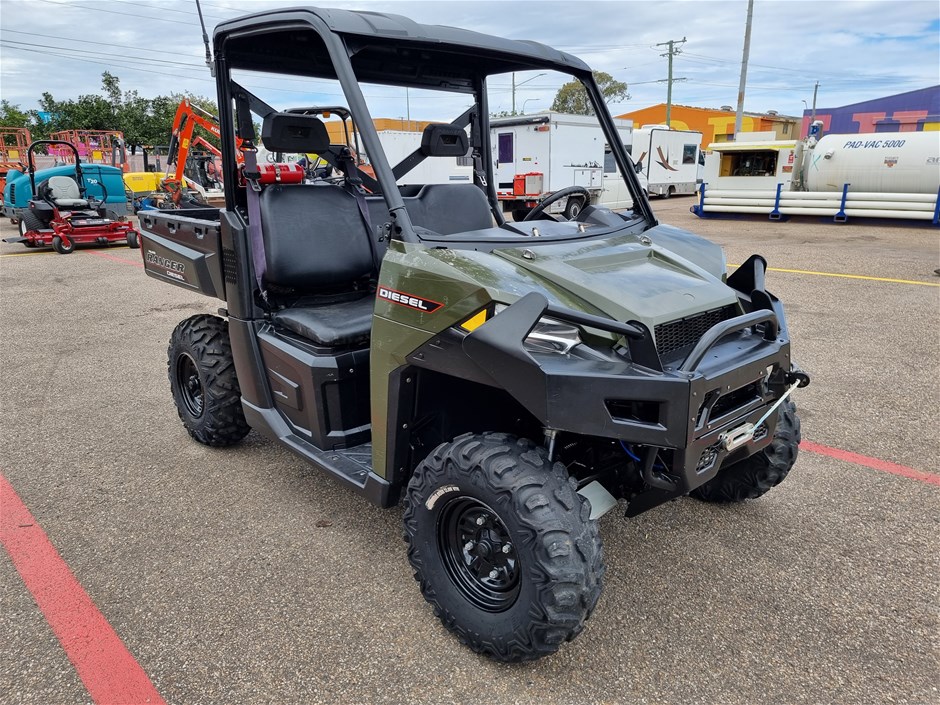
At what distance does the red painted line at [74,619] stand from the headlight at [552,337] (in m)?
1.66

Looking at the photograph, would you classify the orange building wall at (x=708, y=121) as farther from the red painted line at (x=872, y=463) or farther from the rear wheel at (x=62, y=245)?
the red painted line at (x=872, y=463)

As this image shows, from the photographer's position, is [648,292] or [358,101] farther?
[358,101]

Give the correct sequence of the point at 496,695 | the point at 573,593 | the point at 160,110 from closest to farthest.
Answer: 1. the point at 573,593
2. the point at 496,695
3. the point at 160,110

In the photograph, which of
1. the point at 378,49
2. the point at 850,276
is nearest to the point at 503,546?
the point at 378,49

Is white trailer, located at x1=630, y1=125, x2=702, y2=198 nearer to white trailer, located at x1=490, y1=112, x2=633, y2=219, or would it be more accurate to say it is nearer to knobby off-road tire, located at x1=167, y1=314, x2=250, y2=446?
white trailer, located at x1=490, y1=112, x2=633, y2=219

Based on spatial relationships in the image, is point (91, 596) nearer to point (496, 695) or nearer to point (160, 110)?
point (496, 695)

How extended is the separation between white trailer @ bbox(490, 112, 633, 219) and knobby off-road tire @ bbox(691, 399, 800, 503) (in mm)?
14871

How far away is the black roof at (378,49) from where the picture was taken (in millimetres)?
2490

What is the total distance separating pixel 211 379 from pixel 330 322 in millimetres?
1095

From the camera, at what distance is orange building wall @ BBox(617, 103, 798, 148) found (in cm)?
4441

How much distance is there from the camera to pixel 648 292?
227 centimetres

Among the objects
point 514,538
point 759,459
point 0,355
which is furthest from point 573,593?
point 0,355

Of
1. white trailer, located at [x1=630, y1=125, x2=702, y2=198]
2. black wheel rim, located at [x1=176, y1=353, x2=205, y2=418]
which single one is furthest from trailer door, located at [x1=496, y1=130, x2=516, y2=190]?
black wheel rim, located at [x1=176, y1=353, x2=205, y2=418]

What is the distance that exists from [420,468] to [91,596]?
1.50m
